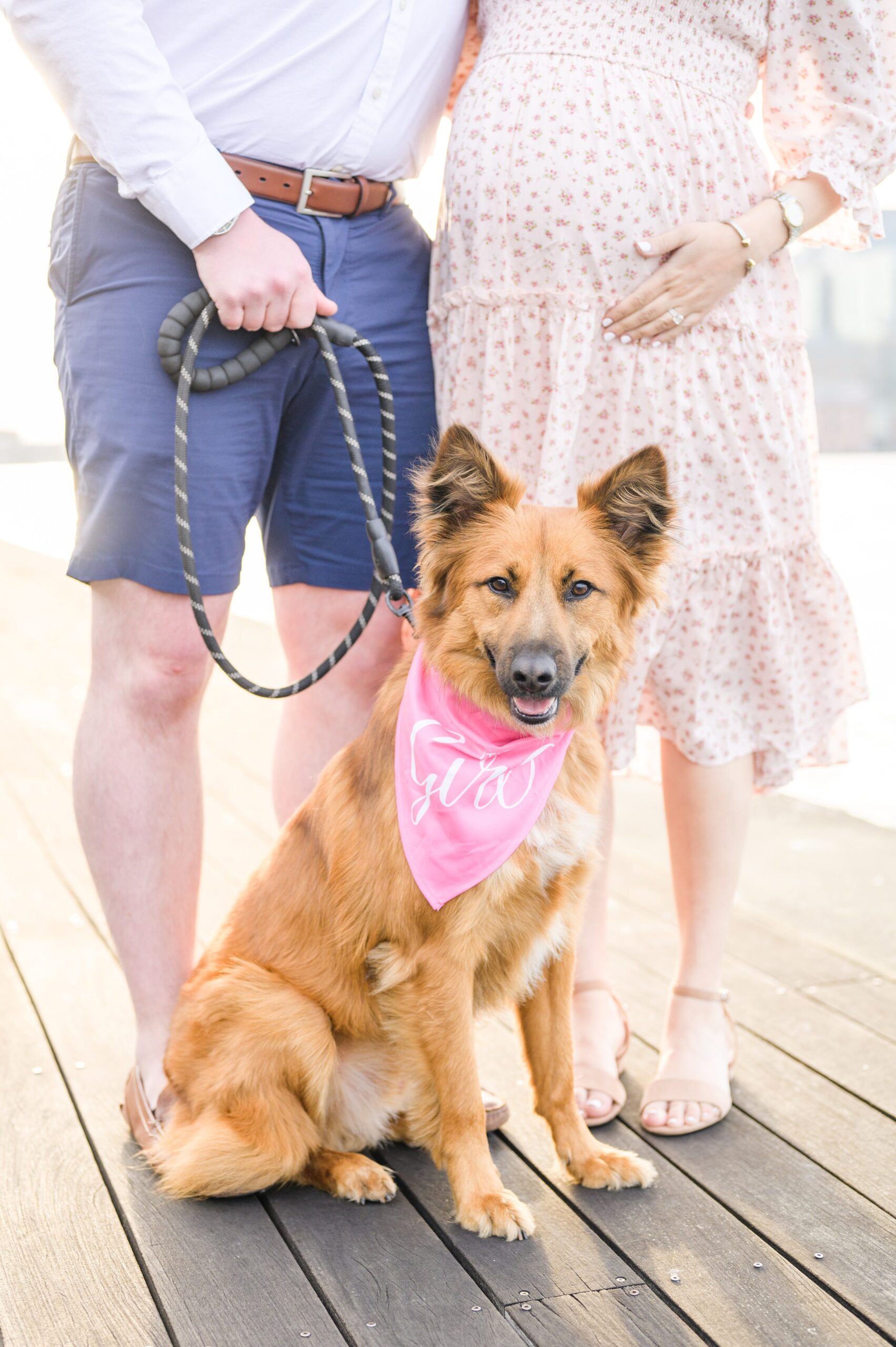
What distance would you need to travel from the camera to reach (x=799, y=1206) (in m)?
1.90

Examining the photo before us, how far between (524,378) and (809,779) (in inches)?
138

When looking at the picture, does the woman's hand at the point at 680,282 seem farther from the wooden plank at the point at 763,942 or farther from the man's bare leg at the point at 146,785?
the wooden plank at the point at 763,942

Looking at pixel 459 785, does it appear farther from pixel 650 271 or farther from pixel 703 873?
Answer: pixel 650 271

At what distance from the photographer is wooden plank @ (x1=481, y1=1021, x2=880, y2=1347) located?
159 centimetres

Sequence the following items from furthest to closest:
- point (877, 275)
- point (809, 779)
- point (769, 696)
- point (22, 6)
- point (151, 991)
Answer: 1. point (877, 275)
2. point (809, 779)
3. point (769, 696)
4. point (151, 991)
5. point (22, 6)

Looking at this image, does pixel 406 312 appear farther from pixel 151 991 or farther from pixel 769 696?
pixel 151 991

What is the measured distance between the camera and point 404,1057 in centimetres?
190

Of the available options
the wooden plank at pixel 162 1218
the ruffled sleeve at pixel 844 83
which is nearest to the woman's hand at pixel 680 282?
the ruffled sleeve at pixel 844 83

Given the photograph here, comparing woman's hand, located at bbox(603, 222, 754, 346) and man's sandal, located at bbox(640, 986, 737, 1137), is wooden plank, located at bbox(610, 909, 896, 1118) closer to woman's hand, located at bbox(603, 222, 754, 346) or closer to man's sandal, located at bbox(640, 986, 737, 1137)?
man's sandal, located at bbox(640, 986, 737, 1137)

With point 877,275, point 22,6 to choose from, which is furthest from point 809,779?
point 877,275

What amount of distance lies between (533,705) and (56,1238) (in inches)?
43.1

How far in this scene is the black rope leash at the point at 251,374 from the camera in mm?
1886

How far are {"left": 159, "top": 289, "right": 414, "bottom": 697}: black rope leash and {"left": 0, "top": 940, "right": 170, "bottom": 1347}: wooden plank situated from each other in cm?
87

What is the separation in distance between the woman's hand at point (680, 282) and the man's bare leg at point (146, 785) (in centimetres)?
87
